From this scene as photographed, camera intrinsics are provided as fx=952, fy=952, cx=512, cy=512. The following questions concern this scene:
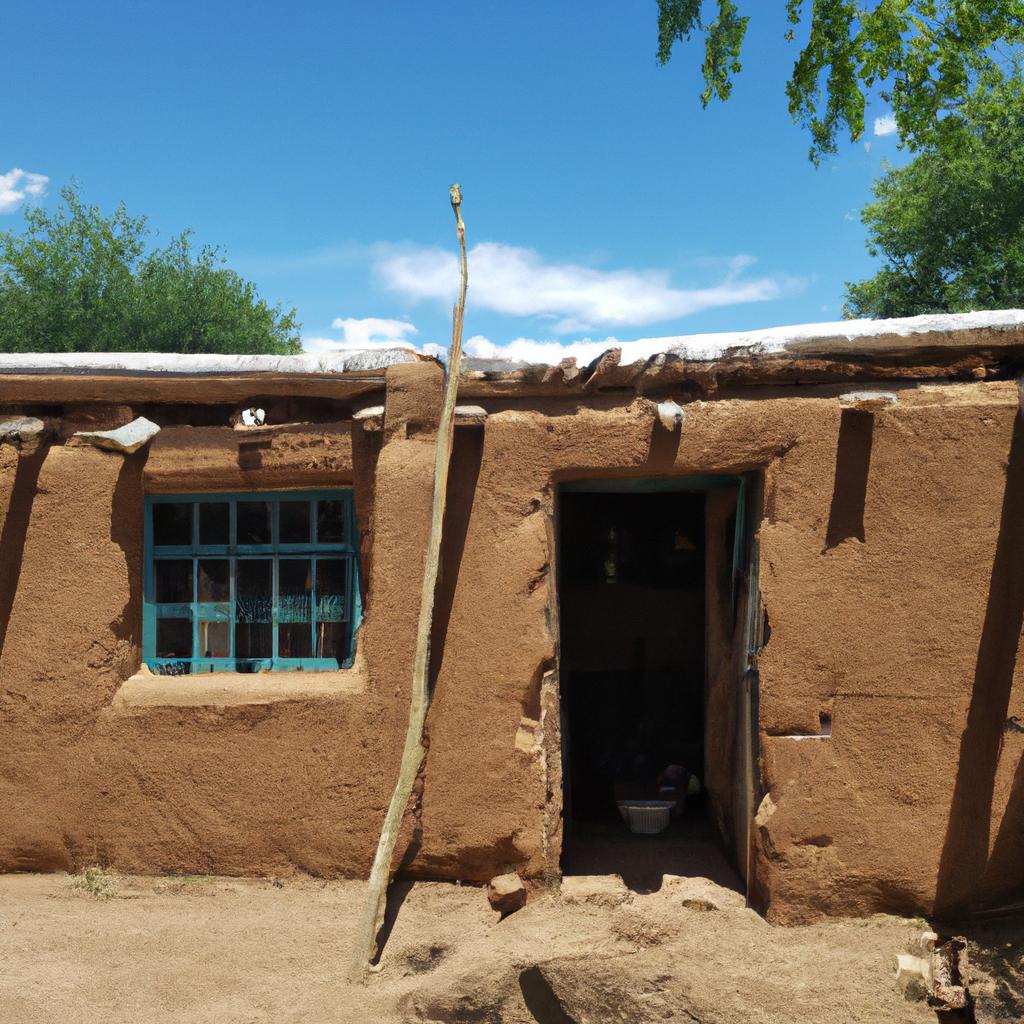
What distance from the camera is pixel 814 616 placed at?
443 centimetres

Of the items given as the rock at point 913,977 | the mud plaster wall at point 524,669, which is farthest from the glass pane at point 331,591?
the rock at point 913,977

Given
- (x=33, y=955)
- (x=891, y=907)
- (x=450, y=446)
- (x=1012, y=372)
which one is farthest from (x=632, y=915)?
(x=1012, y=372)

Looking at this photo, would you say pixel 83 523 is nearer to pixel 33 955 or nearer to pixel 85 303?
pixel 33 955

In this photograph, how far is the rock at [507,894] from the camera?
442cm

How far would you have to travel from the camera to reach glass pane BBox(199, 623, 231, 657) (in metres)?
5.17

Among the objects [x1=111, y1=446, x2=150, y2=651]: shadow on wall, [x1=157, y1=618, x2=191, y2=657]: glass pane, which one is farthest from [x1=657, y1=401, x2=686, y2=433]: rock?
[x1=157, y1=618, x2=191, y2=657]: glass pane

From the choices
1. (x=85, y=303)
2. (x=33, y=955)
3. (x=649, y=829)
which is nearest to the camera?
(x=33, y=955)

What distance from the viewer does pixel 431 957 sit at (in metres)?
4.16

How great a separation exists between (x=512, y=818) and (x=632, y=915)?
710mm

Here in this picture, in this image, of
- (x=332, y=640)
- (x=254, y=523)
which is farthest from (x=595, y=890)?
(x=254, y=523)

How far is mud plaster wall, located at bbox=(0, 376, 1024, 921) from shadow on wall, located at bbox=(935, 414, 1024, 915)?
0.04 ft

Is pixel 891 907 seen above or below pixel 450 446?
below

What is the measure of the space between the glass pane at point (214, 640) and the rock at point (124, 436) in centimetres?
102

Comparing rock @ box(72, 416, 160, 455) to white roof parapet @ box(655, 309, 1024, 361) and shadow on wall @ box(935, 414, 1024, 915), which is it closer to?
white roof parapet @ box(655, 309, 1024, 361)
